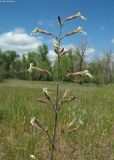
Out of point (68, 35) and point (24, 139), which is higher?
point (68, 35)

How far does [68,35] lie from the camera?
316cm

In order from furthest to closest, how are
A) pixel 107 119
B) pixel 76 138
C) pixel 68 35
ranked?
pixel 107 119
pixel 76 138
pixel 68 35

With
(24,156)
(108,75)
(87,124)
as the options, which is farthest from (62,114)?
(108,75)

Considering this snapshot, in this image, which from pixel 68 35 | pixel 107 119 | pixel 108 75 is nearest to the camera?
pixel 68 35

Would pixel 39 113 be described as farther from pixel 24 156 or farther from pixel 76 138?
pixel 24 156

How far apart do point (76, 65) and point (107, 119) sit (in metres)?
65.2

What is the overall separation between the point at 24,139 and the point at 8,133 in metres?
0.61

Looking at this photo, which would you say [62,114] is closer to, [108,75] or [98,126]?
[98,126]

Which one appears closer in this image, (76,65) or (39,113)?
(39,113)

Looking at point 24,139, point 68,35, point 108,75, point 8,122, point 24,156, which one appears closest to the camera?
point 68,35

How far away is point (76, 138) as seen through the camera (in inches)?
274

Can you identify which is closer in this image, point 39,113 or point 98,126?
point 98,126

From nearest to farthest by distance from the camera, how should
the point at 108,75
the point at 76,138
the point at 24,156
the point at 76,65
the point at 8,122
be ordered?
the point at 24,156, the point at 76,138, the point at 8,122, the point at 76,65, the point at 108,75

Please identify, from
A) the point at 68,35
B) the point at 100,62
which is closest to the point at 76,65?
the point at 100,62
